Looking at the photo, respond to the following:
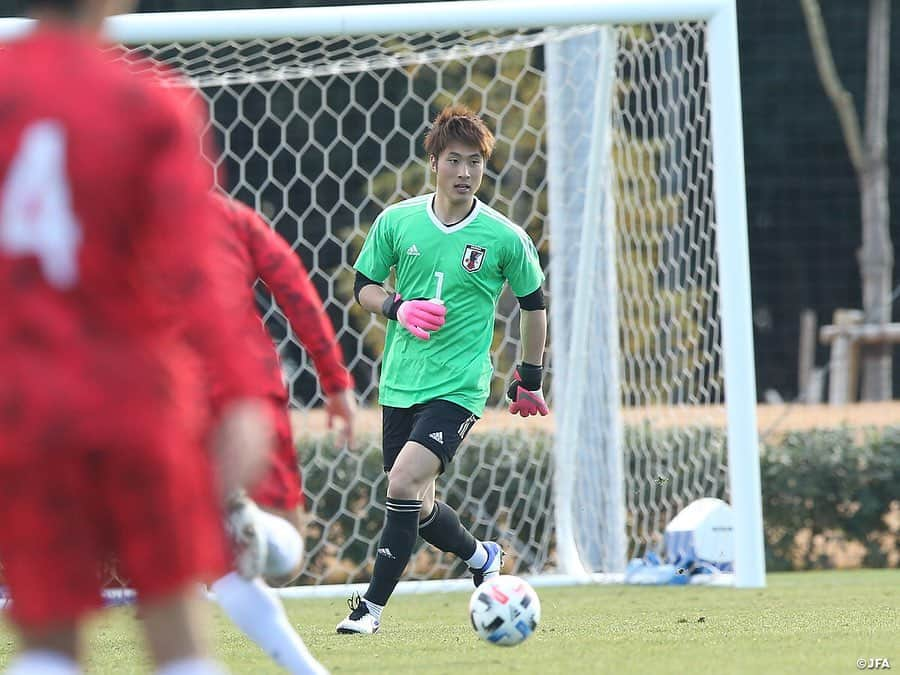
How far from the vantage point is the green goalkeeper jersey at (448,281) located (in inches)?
232

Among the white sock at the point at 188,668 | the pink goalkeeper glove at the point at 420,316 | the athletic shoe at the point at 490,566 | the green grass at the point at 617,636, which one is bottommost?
the green grass at the point at 617,636

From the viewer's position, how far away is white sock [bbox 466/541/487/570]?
6.22 meters

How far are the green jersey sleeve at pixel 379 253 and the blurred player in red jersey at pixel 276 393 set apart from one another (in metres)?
1.86

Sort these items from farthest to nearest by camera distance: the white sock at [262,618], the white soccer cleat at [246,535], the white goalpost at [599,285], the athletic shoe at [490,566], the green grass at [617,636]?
the white goalpost at [599,285] < the athletic shoe at [490,566] < the green grass at [617,636] < the white sock at [262,618] < the white soccer cleat at [246,535]

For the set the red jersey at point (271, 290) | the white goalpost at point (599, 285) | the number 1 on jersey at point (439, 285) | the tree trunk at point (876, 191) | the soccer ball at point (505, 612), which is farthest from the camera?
the tree trunk at point (876, 191)

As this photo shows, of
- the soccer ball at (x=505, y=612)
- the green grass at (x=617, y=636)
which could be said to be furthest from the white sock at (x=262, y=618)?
the soccer ball at (x=505, y=612)

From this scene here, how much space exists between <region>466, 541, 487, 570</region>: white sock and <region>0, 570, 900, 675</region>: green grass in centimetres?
22

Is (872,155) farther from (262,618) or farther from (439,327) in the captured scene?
(262,618)

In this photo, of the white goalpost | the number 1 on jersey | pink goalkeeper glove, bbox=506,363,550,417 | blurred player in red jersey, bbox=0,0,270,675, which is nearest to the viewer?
blurred player in red jersey, bbox=0,0,270,675

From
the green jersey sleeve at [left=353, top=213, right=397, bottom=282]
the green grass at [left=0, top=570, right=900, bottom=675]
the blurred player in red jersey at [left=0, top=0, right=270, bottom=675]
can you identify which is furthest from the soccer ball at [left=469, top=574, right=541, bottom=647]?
the blurred player in red jersey at [left=0, top=0, right=270, bottom=675]

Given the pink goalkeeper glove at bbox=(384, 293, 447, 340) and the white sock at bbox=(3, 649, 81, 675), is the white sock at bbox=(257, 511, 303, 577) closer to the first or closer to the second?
the white sock at bbox=(3, 649, 81, 675)

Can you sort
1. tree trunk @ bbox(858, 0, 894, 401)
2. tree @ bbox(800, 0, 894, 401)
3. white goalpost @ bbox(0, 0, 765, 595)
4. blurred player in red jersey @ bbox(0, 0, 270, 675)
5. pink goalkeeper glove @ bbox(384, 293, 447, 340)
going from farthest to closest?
tree trunk @ bbox(858, 0, 894, 401)
tree @ bbox(800, 0, 894, 401)
white goalpost @ bbox(0, 0, 765, 595)
pink goalkeeper glove @ bbox(384, 293, 447, 340)
blurred player in red jersey @ bbox(0, 0, 270, 675)

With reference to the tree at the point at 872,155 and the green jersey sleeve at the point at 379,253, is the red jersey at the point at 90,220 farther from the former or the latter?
the tree at the point at 872,155

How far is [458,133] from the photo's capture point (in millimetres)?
5938
